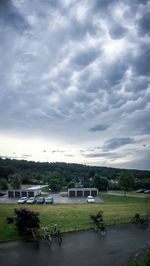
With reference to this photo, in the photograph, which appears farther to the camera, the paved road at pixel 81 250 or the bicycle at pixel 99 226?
the bicycle at pixel 99 226

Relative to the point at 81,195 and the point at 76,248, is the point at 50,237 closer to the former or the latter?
the point at 76,248

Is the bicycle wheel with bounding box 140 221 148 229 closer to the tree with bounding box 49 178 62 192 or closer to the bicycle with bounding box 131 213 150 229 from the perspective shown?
the bicycle with bounding box 131 213 150 229

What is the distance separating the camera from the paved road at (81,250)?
18.2m

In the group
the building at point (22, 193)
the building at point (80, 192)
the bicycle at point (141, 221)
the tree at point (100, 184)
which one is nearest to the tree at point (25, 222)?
the bicycle at point (141, 221)

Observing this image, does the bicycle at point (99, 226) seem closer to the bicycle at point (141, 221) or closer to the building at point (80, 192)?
the bicycle at point (141, 221)

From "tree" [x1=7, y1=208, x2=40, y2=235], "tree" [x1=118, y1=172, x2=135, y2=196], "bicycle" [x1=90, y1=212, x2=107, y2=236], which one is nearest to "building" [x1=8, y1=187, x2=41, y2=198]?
"tree" [x1=118, y1=172, x2=135, y2=196]

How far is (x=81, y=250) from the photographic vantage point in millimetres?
20609

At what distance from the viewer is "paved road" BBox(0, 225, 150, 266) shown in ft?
59.7

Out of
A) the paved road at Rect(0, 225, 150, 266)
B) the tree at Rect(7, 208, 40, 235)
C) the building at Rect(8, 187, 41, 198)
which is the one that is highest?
the tree at Rect(7, 208, 40, 235)

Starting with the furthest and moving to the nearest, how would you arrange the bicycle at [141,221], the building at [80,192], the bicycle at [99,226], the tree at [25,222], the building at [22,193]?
1. the building at [80,192]
2. the building at [22,193]
3. the bicycle at [141,221]
4. the bicycle at [99,226]
5. the tree at [25,222]

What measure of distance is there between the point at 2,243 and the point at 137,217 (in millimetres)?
17018

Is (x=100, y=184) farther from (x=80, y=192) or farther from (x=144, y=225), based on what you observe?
(x=144, y=225)

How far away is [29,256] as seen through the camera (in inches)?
765

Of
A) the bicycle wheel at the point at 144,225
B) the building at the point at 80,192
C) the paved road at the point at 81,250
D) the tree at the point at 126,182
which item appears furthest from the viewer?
the building at the point at 80,192
